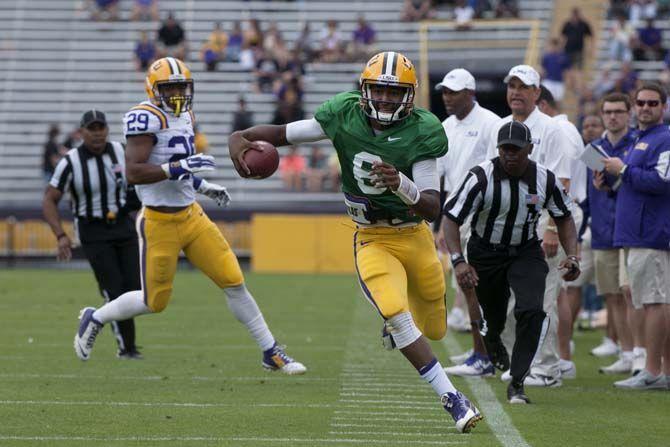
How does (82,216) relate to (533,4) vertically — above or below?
below

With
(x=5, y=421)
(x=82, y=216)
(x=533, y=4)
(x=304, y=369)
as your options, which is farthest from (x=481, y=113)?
(x=533, y=4)

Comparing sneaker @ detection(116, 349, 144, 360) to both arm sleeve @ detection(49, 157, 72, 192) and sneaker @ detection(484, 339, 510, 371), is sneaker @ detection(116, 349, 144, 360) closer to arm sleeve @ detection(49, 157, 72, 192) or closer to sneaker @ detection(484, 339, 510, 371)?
arm sleeve @ detection(49, 157, 72, 192)

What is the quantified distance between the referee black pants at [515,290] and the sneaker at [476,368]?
48cm

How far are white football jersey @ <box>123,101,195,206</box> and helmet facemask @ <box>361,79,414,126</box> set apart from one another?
6.47 ft

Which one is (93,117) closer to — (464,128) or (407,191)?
(464,128)

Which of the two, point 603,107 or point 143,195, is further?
point 603,107

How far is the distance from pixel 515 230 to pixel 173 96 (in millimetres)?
2273

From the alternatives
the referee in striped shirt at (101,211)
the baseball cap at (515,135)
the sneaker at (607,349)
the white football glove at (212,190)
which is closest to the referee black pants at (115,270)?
the referee in striped shirt at (101,211)

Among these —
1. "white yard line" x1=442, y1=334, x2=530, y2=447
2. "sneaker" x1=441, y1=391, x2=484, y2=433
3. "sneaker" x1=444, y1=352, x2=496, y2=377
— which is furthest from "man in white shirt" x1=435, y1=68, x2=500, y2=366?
"sneaker" x1=441, y1=391, x2=484, y2=433

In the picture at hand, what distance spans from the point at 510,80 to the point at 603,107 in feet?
3.01

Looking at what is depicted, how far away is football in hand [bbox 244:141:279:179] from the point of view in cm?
589

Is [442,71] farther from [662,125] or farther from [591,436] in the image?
[591,436]

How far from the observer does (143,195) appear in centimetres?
755

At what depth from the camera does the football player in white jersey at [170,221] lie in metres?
7.41
